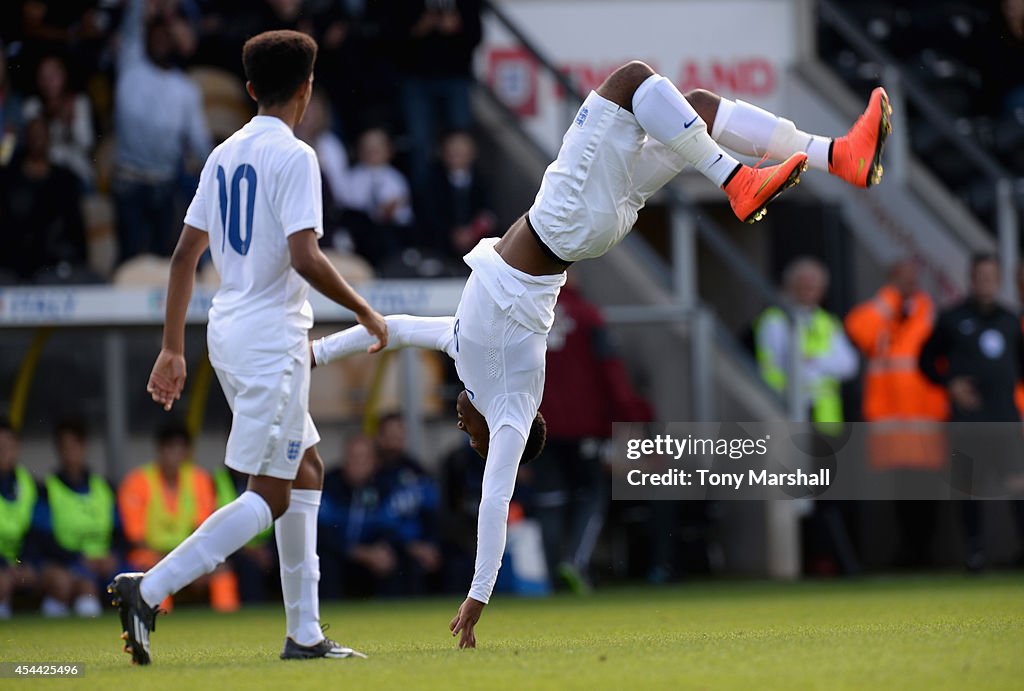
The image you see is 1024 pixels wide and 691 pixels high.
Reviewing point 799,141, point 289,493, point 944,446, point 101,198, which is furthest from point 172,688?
point 944,446

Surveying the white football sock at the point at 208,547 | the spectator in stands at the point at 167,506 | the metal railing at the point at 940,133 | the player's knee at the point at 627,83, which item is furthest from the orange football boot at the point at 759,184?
the metal railing at the point at 940,133

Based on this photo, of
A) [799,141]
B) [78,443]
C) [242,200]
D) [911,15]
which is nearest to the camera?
[242,200]

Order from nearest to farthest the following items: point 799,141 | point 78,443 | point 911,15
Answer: point 799,141 → point 78,443 → point 911,15

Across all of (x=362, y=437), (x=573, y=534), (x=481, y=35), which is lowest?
(x=573, y=534)

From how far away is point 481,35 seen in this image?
1361cm

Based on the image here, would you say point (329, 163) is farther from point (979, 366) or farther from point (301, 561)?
point (301, 561)

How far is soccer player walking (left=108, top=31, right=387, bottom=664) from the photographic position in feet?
19.0

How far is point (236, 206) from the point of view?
5.98 meters

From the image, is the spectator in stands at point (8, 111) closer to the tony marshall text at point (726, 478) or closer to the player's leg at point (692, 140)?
the tony marshall text at point (726, 478)

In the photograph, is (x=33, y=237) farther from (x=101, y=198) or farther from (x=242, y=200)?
(x=242, y=200)

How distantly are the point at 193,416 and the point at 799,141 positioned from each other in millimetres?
6533

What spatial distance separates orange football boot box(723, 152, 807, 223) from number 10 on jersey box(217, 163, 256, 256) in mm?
1747

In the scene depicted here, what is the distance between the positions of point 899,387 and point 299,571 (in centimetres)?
788

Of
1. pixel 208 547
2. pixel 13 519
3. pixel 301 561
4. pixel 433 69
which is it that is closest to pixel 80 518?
pixel 13 519
